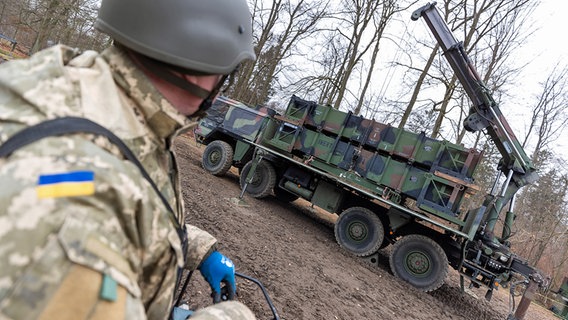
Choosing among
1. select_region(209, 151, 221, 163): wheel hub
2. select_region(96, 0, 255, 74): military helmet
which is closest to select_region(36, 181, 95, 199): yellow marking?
select_region(96, 0, 255, 74): military helmet

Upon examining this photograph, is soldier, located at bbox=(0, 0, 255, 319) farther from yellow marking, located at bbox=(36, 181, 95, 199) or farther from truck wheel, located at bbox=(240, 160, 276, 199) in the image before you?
truck wheel, located at bbox=(240, 160, 276, 199)

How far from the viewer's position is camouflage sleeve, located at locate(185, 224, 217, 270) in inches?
60.0

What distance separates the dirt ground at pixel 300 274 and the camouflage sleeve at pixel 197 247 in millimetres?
1793

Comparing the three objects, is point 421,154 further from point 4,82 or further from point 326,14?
point 326,14

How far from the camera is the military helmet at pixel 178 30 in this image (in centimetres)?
102

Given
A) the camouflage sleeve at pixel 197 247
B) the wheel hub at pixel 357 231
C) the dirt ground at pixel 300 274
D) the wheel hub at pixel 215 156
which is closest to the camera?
the camouflage sleeve at pixel 197 247

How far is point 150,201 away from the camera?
0.81 meters

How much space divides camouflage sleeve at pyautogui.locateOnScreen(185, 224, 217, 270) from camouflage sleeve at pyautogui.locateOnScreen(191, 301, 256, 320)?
1.11 ft

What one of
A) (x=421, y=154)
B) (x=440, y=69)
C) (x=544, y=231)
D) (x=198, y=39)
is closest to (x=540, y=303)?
(x=544, y=231)

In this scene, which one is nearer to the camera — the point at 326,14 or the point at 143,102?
the point at 143,102

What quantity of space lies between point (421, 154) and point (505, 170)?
5.45 ft

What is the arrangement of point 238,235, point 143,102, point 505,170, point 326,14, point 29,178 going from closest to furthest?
point 29,178, point 143,102, point 238,235, point 505,170, point 326,14

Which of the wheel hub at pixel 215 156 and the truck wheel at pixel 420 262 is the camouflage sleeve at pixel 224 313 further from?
the wheel hub at pixel 215 156

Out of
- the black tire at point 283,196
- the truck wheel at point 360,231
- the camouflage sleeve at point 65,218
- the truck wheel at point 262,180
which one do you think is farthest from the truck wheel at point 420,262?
the camouflage sleeve at point 65,218
